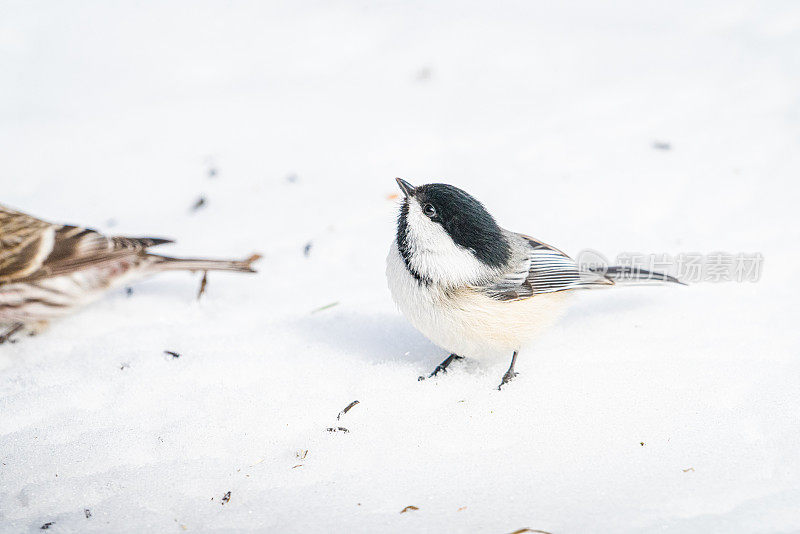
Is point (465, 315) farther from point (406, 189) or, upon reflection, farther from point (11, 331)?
point (11, 331)

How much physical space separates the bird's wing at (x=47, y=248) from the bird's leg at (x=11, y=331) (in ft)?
1.47

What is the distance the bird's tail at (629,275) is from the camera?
439 centimetres

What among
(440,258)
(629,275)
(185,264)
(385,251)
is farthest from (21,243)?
(629,275)

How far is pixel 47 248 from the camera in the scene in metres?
4.73

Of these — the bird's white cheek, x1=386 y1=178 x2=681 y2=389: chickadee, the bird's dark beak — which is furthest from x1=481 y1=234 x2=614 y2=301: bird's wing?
the bird's dark beak

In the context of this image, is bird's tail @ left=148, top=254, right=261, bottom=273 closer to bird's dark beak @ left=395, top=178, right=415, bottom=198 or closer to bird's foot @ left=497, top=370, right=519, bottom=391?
bird's dark beak @ left=395, top=178, right=415, bottom=198

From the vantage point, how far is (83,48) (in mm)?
7746

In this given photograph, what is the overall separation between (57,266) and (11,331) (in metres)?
0.60

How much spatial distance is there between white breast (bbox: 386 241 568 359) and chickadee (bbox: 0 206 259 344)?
182 centimetres

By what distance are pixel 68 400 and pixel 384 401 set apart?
6.12 feet

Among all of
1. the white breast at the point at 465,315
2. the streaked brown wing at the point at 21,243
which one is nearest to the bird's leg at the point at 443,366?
the white breast at the point at 465,315

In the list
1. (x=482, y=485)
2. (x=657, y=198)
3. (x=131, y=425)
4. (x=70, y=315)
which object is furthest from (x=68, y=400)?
(x=657, y=198)

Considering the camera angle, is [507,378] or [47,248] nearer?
[507,378]

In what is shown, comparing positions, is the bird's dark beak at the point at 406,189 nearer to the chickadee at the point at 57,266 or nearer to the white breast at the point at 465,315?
the white breast at the point at 465,315
